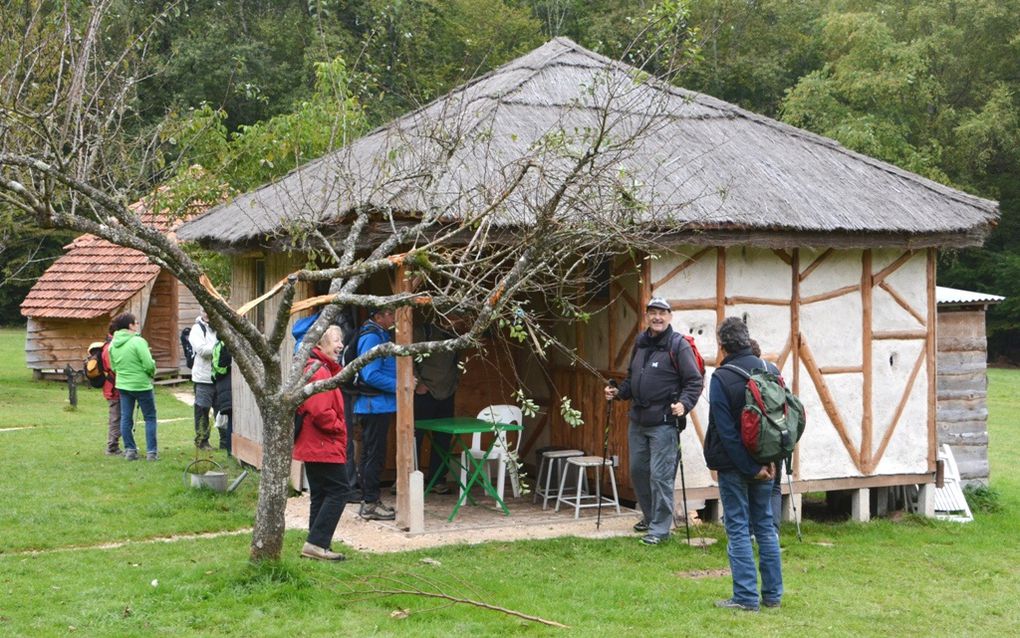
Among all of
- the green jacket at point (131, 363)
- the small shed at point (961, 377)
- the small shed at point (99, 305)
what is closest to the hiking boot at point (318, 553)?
the green jacket at point (131, 363)

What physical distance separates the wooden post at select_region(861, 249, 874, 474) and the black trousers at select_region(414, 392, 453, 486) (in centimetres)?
386

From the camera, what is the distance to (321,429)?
8312 millimetres

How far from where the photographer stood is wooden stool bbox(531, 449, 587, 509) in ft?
37.5

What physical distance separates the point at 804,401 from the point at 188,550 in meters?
5.49

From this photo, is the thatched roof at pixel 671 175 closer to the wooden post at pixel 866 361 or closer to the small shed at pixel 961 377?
the wooden post at pixel 866 361

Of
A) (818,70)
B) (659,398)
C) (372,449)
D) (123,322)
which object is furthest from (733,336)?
(818,70)

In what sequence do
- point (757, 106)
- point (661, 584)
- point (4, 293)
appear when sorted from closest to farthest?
point (661, 584), point (757, 106), point (4, 293)

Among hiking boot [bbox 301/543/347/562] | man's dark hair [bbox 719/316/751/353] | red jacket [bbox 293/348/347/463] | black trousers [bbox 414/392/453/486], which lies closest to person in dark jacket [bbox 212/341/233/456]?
black trousers [bbox 414/392/453/486]

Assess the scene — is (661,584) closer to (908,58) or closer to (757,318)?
(757,318)

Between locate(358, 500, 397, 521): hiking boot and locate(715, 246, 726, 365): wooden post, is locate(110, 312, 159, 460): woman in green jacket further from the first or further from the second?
locate(715, 246, 726, 365): wooden post

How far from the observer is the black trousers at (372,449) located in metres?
10.5

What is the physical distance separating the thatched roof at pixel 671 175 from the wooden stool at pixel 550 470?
257 cm

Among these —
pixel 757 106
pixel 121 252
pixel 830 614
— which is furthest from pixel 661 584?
pixel 757 106

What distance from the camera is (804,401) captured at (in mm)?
11047
